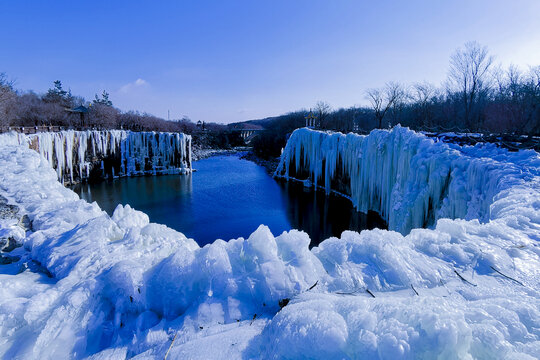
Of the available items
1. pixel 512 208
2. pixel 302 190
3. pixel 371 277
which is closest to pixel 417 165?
pixel 512 208

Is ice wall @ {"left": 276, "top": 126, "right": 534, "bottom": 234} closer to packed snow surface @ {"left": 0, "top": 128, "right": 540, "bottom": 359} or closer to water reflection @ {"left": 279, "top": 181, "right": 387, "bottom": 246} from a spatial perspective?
water reflection @ {"left": 279, "top": 181, "right": 387, "bottom": 246}

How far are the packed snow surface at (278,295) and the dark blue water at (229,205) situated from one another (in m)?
6.23

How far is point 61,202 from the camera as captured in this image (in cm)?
526

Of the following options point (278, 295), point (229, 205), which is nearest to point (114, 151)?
point (229, 205)

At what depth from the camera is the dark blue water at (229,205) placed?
10430mm

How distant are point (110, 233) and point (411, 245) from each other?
3.48 meters

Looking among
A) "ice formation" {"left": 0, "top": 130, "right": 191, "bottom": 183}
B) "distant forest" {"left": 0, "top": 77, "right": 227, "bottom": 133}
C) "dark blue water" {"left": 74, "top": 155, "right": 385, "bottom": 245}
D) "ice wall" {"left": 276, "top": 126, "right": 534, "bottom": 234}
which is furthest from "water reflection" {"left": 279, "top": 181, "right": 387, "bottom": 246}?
"distant forest" {"left": 0, "top": 77, "right": 227, "bottom": 133}

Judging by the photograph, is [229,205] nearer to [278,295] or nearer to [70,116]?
[278,295]

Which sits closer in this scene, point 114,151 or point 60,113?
point 114,151

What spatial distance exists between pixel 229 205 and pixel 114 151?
13910 millimetres

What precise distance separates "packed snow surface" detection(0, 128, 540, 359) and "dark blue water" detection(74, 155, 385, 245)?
6.23 meters

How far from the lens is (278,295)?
81.4 inches

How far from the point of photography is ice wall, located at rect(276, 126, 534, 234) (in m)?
5.46

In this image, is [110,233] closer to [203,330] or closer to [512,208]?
[203,330]
